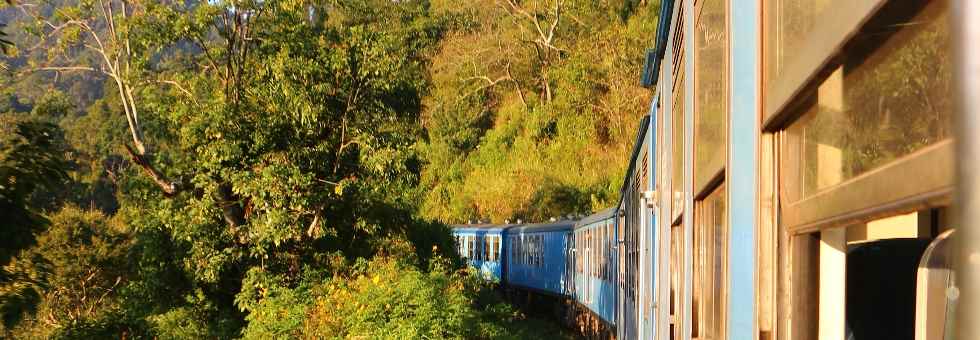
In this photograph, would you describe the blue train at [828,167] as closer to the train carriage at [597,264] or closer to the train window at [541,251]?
the train carriage at [597,264]

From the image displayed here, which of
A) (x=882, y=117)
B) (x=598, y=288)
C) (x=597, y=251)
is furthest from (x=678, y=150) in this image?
(x=597, y=251)

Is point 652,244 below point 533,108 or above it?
below

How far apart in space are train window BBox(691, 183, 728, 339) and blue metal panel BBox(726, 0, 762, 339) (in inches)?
11.2

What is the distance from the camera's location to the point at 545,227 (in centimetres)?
2062

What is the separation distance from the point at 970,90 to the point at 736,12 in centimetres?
144

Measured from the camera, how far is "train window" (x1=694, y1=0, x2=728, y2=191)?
7.18 ft

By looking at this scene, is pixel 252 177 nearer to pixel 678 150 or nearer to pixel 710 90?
pixel 678 150

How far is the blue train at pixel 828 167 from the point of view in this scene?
30.5 inches

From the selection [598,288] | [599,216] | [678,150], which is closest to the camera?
[678,150]

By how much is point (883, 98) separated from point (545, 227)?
19715 millimetres

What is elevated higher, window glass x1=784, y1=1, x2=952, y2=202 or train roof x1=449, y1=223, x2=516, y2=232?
window glass x1=784, y1=1, x2=952, y2=202

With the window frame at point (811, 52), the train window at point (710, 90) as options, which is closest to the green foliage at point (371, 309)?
the train window at point (710, 90)

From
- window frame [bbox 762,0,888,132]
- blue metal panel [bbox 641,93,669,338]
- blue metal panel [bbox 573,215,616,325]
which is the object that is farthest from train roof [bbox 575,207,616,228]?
window frame [bbox 762,0,888,132]

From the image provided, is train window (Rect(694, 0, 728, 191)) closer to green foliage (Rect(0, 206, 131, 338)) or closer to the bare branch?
the bare branch
